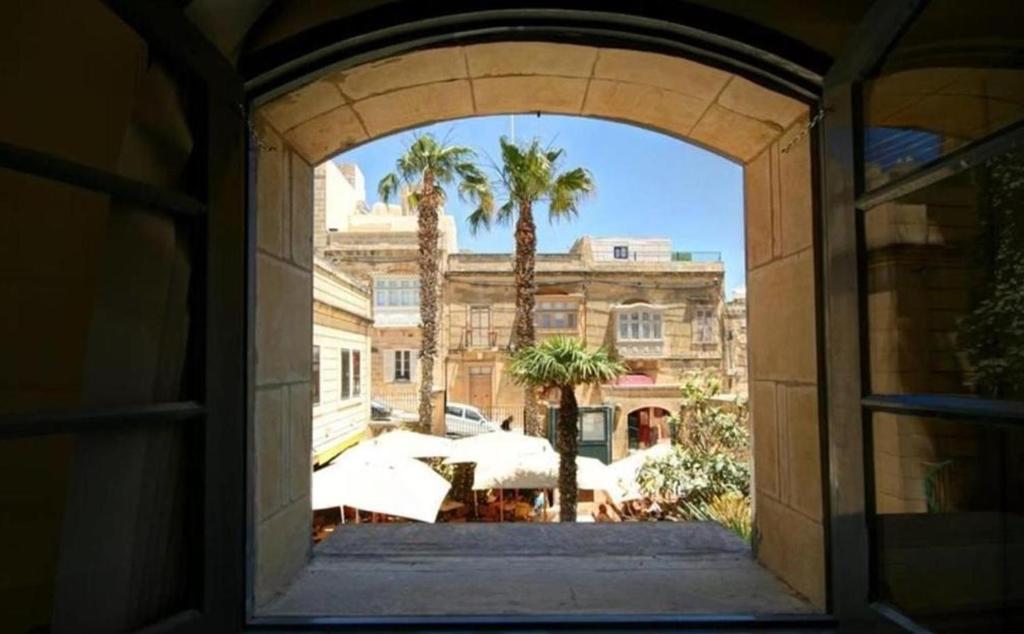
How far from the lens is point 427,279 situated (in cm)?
1423

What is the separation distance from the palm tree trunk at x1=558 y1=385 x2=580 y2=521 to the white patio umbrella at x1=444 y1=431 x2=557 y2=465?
0.74 meters

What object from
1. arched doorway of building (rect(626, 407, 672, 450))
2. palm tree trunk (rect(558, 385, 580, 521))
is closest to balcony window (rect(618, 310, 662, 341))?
arched doorway of building (rect(626, 407, 672, 450))

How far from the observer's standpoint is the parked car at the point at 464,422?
18766 mm

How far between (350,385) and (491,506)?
16.1 ft

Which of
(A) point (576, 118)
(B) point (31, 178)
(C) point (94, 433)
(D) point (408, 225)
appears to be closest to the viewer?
(C) point (94, 433)

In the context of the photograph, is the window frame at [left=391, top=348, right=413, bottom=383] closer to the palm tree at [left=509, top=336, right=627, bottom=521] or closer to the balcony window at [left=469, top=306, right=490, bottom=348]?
the balcony window at [left=469, top=306, right=490, bottom=348]

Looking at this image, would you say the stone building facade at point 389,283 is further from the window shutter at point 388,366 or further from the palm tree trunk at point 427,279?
the palm tree trunk at point 427,279

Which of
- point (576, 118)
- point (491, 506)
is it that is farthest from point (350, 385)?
point (576, 118)

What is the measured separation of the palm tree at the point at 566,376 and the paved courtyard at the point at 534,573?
6783mm

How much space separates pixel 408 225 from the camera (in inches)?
834

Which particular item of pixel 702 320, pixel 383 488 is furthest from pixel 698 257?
pixel 383 488

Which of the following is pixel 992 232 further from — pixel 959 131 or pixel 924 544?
pixel 924 544

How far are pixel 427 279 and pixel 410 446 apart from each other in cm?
515

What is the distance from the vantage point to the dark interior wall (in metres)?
1.09
